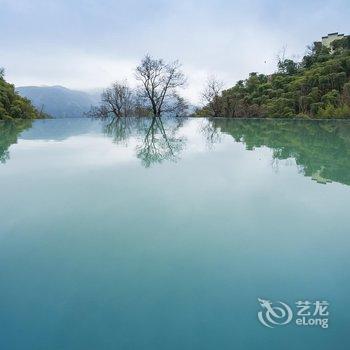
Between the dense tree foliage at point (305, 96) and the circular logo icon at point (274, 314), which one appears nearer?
the circular logo icon at point (274, 314)

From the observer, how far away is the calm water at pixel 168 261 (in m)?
1.23

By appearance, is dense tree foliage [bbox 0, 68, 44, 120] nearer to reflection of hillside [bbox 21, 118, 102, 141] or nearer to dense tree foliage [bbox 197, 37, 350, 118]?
reflection of hillside [bbox 21, 118, 102, 141]

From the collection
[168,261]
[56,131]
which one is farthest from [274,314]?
[56,131]

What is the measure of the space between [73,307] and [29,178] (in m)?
2.87

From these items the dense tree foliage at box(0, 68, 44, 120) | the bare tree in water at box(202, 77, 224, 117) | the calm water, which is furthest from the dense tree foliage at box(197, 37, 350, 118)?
the calm water

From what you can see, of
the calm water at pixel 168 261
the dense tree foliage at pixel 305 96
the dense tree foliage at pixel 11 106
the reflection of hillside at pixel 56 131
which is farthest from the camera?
the dense tree foliage at pixel 11 106
